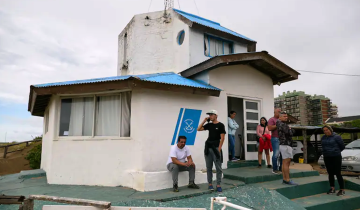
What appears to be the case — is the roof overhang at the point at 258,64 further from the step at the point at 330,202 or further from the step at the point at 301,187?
the step at the point at 330,202

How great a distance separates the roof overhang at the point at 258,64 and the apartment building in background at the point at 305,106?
44.0 meters

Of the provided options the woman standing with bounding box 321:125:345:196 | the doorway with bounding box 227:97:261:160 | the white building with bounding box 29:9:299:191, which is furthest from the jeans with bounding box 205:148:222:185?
the doorway with bounding box 227:97:261:160

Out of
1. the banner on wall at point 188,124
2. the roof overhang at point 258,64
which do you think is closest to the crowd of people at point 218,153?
the banner on wall at point 188,124

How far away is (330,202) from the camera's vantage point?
5480 millimetres

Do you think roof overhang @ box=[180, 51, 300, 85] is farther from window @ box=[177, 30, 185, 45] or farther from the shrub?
the shrub

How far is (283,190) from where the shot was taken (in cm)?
570

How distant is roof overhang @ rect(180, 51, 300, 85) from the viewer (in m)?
7.19

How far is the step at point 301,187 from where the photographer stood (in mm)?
5770

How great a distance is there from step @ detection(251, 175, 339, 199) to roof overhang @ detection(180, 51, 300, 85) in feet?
11.6

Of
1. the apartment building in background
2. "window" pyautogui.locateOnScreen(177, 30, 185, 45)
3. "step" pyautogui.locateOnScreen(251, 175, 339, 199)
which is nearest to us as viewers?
"step" pyautogui.locateOnScreen(251, 175, 339, 199)

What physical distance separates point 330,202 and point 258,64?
15.7 feet

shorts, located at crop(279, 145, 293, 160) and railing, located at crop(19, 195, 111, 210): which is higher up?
shorts, located at crop(279, 145, 293, 160)

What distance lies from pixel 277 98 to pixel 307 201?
52.8 metres

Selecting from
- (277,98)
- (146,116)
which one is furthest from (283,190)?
(277,98)
